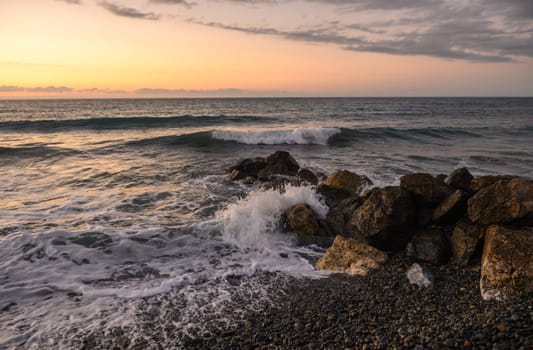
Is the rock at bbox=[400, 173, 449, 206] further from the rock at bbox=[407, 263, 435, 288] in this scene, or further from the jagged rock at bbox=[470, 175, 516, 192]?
the rock at bbox=[407, 263, 435, 288]

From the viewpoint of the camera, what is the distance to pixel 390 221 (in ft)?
20.2

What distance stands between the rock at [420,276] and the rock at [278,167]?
22.0 ft

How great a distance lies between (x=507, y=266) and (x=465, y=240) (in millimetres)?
1203

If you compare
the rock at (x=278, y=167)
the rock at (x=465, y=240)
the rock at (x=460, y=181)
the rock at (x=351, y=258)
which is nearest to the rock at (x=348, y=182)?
the rock at (x=278, y=167)

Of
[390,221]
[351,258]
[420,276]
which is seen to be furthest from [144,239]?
[420,276]

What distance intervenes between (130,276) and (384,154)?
15.3 meters

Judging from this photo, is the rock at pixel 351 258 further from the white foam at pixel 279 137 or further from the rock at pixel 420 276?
the white foam at pixel 279 137

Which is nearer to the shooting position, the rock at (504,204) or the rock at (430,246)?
the rock at (504,204)

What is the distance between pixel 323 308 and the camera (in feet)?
14.9

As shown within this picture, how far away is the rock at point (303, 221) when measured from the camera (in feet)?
23.8

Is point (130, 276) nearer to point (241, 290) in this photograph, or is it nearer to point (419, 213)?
point (241, 290)

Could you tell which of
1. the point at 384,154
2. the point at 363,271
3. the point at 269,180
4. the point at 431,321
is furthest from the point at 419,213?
the point at 384,154

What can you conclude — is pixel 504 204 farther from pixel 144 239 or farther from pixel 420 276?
pixel 144 239

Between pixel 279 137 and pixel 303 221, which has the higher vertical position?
pixel 279 137
